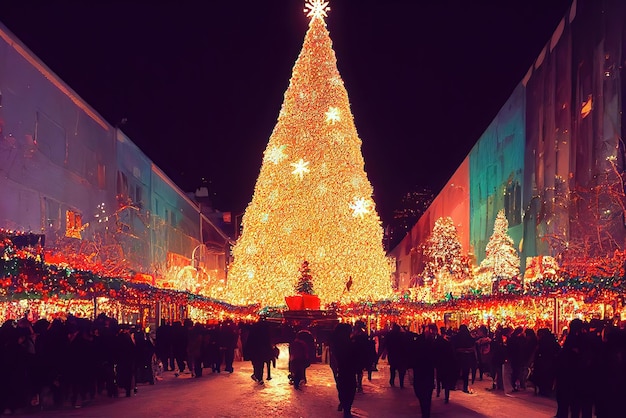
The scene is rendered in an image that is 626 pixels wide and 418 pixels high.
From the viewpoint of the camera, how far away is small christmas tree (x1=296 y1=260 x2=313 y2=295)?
42.0 metres

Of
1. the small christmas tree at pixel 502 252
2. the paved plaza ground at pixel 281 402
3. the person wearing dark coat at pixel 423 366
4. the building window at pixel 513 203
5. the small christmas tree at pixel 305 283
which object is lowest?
the paved plaza ground at pixel 281 402

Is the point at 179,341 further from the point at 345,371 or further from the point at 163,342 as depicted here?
the point at 345,371

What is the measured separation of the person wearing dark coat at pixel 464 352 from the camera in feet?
70.2

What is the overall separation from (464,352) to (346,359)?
6504 mm

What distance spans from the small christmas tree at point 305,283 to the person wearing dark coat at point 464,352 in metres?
19.7

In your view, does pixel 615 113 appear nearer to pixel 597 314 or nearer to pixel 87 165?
pixel 597 314

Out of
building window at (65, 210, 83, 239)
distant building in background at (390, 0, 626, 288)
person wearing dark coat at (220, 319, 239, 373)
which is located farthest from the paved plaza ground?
building window at (65, 210, 83, 239)

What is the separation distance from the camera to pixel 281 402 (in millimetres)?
17594

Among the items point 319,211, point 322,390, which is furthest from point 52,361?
→ point 319,211

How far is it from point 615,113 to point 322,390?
464 inches

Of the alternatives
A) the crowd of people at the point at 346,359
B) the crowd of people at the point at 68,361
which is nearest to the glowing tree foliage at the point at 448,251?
the crowd of people at the point at 346,359

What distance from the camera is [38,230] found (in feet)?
108

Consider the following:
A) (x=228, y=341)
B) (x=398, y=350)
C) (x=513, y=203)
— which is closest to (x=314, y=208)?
(x=513, y=203)

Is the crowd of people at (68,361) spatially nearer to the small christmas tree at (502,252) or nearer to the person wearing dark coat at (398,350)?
the person wearing dark coat at (398,350)
